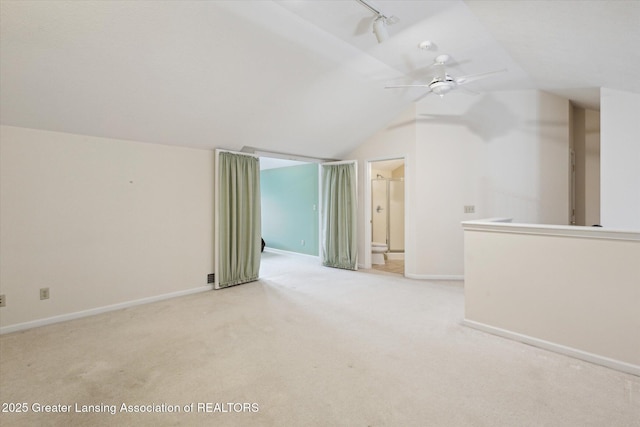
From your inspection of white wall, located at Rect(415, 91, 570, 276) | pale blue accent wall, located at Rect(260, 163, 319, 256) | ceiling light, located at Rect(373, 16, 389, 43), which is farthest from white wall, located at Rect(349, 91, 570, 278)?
ceiling light, located at Rect(373, 16, 389, 43)

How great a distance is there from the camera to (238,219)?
4.30m

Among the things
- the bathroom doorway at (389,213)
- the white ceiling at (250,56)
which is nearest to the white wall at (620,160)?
the white ceiling at (250,56)

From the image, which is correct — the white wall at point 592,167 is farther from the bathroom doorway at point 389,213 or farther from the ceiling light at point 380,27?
the ceiling light at point 380,27

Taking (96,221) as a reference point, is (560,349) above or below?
below

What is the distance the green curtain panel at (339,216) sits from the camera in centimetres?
531

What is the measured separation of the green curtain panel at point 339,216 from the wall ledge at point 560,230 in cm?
261

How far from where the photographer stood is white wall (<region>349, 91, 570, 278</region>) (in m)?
4.28

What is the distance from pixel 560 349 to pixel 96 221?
4.67m

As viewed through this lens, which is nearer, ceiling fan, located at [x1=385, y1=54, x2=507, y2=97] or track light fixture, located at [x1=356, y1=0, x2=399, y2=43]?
track light fixture, located at [x1=356, y1=0, x2=399, y2=43]

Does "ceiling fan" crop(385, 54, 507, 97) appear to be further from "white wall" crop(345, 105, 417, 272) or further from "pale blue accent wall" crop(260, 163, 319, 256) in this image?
"pale blue accent wall" crop(260, 163, 319, 256)

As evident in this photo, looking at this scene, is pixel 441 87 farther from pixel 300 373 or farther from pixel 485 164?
pixel 300 373

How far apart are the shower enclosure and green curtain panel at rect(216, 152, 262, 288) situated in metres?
3.33

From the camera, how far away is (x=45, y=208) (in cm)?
293

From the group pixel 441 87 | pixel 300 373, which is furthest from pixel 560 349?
pixel 441 87
